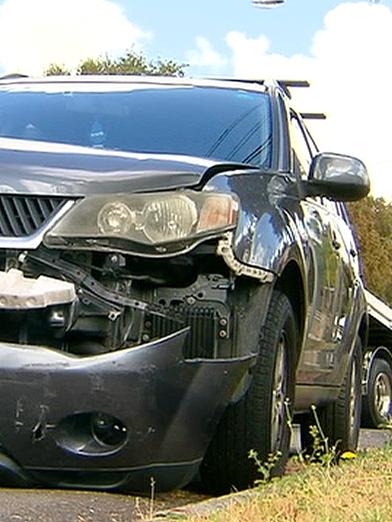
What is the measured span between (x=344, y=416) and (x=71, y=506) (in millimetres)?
3131

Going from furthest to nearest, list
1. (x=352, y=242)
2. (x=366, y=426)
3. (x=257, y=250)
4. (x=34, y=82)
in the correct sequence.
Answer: (x=366, y=426), (x=352, y=242), (x=34, y=82), (x=257, y=250)

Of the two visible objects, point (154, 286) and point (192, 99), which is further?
point (192, 99)

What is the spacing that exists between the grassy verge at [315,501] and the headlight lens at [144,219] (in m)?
0.88

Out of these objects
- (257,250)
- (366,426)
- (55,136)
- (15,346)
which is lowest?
A: (366,426)

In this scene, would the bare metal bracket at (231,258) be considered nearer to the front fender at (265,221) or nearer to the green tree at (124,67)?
the front fender at (265,221)

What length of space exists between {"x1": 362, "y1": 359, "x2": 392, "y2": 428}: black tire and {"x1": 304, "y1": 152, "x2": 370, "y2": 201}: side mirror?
562 centimetres

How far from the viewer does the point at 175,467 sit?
4.38 metres

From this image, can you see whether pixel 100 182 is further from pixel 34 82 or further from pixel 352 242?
pixel 352 242

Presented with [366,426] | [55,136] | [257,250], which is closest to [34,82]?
[55,136]

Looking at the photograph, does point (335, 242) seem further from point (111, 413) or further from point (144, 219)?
point (111, 413)

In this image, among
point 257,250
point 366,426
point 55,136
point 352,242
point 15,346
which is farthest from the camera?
point 366,426

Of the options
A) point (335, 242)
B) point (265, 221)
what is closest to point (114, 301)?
point (265, 221)

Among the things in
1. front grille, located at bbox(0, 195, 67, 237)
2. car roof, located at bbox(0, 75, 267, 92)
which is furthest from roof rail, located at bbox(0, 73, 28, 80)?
front grille, located at bbox(0, 195, 67, 237)

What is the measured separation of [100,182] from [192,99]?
1.89 metres
